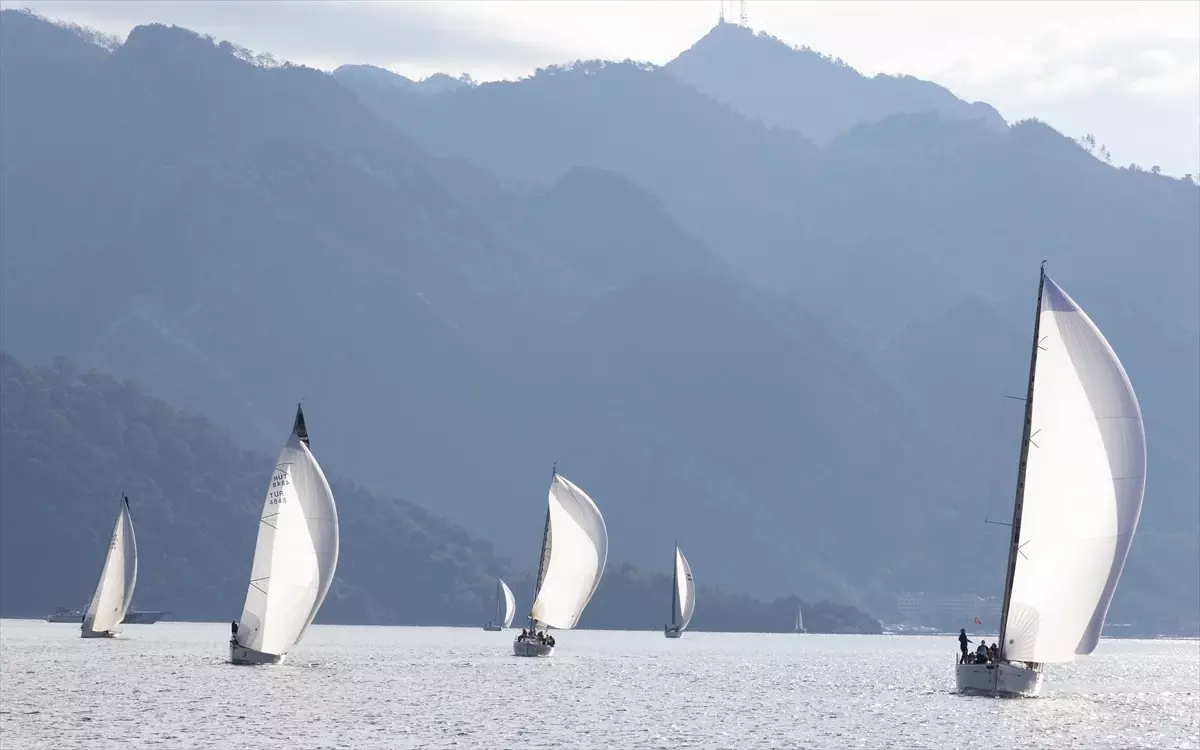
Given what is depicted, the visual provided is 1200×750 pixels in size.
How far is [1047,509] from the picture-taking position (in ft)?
237

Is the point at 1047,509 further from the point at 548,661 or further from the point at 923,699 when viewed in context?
the point at 548,661

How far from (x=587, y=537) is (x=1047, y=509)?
2265 inches

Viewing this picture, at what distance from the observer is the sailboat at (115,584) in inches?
5541

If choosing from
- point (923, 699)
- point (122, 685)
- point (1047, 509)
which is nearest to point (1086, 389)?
point (1047, 509)

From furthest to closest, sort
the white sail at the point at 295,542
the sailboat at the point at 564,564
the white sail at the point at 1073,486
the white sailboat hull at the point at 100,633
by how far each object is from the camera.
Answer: the white sailboat hull at the point at 100,633 < the sailboat at the point at 564,564 < the white sail at the point at 295,542 < the white sail at the point at 1073,486

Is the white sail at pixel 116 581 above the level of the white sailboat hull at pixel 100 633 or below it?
above

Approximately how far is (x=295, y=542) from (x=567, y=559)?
120ft

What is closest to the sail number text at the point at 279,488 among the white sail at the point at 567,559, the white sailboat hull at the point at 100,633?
the white sail at the point at 567,559

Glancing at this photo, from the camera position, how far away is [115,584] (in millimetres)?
143000

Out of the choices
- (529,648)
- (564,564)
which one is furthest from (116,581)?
Result: (564,564)

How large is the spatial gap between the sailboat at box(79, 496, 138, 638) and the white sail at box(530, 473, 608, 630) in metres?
33.6

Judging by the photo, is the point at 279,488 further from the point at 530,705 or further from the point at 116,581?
the point at 116,581


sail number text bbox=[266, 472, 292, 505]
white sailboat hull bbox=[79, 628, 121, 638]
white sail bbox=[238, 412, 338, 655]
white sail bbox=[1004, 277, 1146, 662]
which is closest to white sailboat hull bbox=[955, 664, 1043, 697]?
white sail bbox=[1004, 277, 1146, 662]

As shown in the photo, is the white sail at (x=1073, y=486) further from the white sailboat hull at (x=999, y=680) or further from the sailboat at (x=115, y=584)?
the sailboat at (x=115, y=584)
